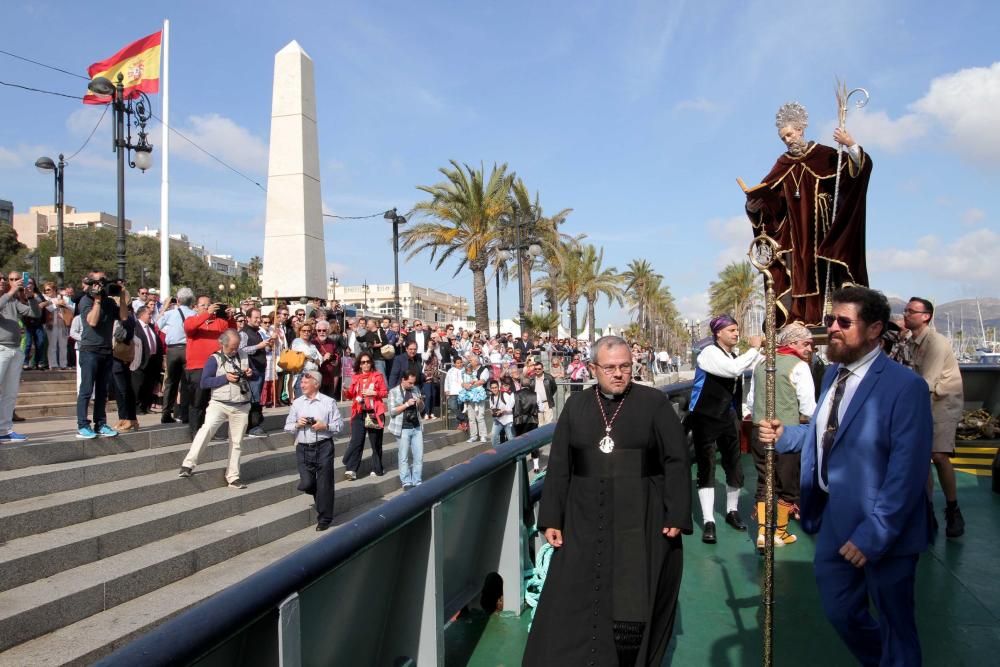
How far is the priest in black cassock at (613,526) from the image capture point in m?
3.52

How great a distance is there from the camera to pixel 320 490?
30.3ft

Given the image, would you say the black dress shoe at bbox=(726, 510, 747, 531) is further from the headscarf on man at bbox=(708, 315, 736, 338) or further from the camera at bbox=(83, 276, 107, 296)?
the camera at bbox=(83, 276, 107, 296)

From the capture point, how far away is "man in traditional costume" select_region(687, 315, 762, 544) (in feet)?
20.5

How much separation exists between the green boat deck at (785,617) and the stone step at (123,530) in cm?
417

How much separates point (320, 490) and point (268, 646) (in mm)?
7331

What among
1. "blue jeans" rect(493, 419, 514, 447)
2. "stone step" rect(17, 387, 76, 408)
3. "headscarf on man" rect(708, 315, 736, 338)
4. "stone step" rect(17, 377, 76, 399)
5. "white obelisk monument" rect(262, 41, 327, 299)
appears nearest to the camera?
"headscarf on man" rect(708, 315, 736, 338)

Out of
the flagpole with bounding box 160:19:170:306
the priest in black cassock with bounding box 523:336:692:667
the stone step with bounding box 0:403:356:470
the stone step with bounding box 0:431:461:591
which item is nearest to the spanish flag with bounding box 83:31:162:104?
the flagpole with bounding box 160:19:170:306

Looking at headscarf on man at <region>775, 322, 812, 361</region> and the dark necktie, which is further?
headscarf on man at <region>775, 322, 812, 361</region>

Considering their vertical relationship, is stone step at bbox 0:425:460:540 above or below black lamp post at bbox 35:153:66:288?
below

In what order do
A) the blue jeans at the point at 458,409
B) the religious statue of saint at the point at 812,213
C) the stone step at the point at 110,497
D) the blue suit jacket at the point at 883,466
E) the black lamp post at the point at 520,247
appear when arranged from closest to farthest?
the blue suit jacket at the point at 883,466
the religious statue of saint at the point at 812,213
the stone step at the point at 110,497
the blue jeans at the point at 458,409
the black lamp post at the point at 520,247

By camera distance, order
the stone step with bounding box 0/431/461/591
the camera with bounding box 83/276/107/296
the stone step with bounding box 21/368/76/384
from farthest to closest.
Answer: the stone step with bounding box 21/368/76/384 < the camera with bounding box 83/276/107/296 < the stone step with bounding box 0/431/461/591

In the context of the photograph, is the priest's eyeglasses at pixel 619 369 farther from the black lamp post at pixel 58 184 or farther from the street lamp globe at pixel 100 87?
the black lamp post at pixel 58 184

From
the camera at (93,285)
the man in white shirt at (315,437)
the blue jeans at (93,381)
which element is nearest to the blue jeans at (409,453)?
the man in white shirt at (315,437)

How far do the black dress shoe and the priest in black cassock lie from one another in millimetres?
3226
